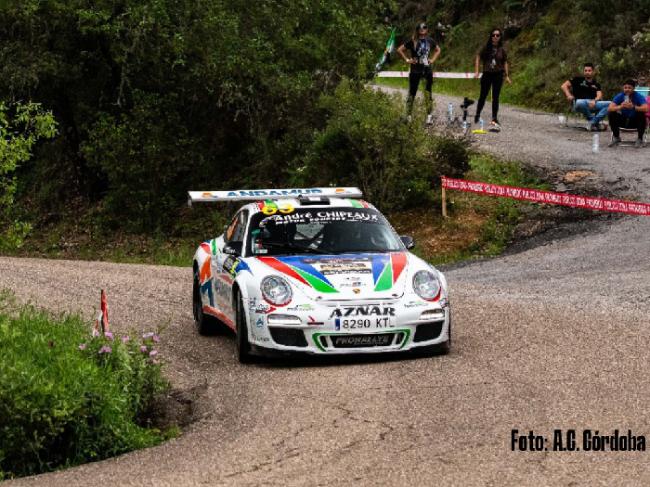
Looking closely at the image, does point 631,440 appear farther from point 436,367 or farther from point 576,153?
point 576,153

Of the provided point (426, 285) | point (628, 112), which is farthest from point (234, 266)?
point (628, 112)

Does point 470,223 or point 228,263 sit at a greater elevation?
point 228,263

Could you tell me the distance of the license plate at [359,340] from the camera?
39.4 feet

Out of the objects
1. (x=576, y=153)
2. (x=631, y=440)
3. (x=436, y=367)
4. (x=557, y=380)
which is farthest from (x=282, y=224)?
(x=576, y=153)

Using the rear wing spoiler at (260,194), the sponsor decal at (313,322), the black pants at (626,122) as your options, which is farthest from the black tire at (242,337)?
the black pants at (626,122)

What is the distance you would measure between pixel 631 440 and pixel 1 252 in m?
26.9

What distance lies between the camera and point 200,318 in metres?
14.7

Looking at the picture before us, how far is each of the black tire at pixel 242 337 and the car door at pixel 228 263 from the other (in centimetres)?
52

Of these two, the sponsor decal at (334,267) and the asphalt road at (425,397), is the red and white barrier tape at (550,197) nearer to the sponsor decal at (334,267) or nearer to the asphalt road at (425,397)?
the asphalt road at (425,397)

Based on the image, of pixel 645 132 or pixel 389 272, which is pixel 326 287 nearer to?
pixel 389 272

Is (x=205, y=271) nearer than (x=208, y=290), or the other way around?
(x=208, y=290)

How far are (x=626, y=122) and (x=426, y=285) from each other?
1739cm

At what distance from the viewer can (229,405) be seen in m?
10.7

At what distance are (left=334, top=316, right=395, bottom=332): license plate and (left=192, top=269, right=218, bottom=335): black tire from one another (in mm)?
2779
